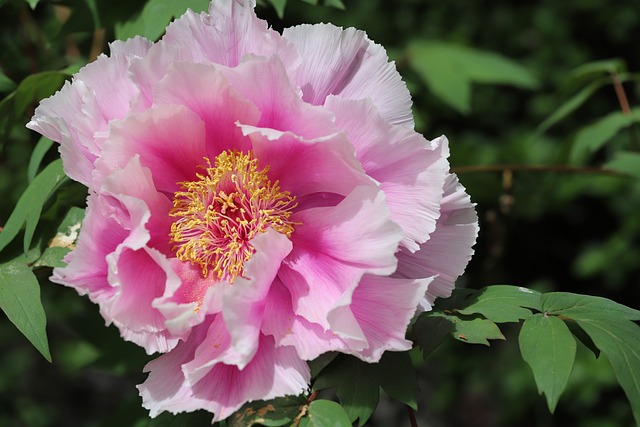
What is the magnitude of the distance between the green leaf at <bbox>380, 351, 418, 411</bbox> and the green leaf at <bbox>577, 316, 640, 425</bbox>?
23 cm

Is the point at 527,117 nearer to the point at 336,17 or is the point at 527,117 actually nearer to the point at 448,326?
the point at 336,17

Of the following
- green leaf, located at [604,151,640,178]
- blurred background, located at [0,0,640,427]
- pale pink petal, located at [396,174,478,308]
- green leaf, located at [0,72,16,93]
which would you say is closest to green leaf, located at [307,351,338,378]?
pale pink petal, located at [396,174,478,308]

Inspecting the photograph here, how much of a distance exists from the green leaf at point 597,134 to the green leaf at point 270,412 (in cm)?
115

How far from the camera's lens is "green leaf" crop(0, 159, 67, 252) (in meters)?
1.06

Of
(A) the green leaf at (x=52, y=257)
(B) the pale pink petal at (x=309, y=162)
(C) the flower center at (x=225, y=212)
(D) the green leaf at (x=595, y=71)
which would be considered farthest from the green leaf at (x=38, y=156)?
(D) the green leaf at (x=595, y=71)

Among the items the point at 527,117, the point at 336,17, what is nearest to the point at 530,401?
the point at 527,117

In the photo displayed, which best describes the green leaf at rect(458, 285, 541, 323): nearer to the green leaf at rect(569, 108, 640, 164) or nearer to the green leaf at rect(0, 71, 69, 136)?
the green leaf at rect(0, 71, 69, 136)

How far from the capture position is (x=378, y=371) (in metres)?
0.98

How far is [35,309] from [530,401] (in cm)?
234

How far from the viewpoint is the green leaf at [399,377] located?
0.95 m

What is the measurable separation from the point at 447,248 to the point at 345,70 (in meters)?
0.27

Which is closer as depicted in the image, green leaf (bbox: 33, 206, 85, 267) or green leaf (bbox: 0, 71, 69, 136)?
green leaf (bbox: 33, 206, 85, 267)

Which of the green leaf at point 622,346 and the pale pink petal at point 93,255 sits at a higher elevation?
the pale pink petal at point 93,255

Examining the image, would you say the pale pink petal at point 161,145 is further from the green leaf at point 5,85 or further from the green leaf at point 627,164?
the green leaf at point 627,164
